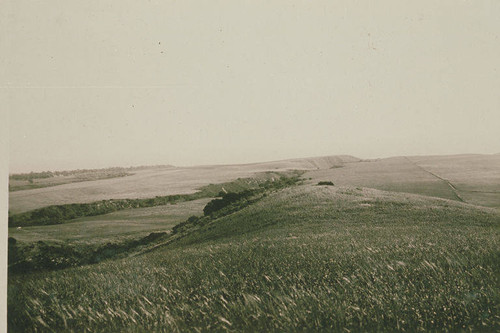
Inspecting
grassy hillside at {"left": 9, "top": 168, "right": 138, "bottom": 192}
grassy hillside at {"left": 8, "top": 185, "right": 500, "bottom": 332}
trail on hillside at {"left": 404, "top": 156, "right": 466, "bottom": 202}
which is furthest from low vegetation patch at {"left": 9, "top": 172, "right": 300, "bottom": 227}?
trail on hillside at {"left": 404, "top": 156, "right": 466, "bottom": 202}

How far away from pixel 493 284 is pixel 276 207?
259 cm

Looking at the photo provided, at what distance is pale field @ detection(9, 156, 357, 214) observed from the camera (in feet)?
20.2

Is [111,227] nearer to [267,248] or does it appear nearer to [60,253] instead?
[60,253]

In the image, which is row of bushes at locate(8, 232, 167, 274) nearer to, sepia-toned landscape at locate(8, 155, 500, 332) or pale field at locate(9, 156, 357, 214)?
sepia-toned landscape at locate(8, 155, 500, 332)

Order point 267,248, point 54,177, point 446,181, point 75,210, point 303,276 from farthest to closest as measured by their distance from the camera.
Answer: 1. point 54,177
2. point 75,210
3. point 446,181
4. point 267,248
5. point 303,276

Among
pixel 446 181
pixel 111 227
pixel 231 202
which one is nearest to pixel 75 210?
pixel 111 227

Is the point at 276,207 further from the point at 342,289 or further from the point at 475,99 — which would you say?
the point at 475,99

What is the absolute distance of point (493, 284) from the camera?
13.1 ft

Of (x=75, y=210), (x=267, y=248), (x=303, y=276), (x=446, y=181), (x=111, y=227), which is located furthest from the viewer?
(x=75, y=210)

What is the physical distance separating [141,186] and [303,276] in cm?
293

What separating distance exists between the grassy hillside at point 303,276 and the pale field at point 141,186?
2.01 ft

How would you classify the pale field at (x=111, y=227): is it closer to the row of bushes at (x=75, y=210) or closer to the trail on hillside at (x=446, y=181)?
the row of bushes at (x=75, y=210)

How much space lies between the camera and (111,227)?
601 cm

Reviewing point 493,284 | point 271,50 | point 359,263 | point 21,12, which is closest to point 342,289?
point 359,263
